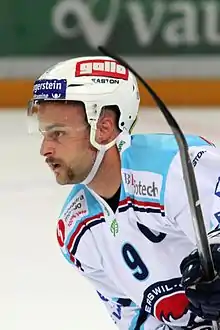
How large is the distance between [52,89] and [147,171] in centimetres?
24

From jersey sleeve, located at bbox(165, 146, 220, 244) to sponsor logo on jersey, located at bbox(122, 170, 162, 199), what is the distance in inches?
1.0

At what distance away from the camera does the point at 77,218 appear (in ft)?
6.30

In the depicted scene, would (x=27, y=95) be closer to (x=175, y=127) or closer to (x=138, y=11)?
(x=138, y=11)

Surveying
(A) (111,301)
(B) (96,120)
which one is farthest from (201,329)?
(B) (96,120)

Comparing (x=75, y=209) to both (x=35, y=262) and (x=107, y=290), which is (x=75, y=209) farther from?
(x=35, y=262)

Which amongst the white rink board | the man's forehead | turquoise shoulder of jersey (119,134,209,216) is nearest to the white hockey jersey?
turquoise shoulder of jersey (119,134,209,216)

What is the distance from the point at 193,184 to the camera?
57.4 inches

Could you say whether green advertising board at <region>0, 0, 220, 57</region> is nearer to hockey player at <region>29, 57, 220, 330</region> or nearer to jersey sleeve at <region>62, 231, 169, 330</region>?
jersey sleeve at <region>62, 231, 169, 330</region>

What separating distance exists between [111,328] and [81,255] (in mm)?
563

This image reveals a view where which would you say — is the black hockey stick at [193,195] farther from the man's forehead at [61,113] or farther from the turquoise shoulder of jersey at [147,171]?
the man's forehead at [61,113]

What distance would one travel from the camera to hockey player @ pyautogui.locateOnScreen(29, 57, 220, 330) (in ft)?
5.73

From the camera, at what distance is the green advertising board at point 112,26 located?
6320mm

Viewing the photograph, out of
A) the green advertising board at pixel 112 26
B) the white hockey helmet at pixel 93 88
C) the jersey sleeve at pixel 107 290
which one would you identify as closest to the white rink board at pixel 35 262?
the jersey sleeve at pixel 107 290

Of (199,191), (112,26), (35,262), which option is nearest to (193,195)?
(199,191)
